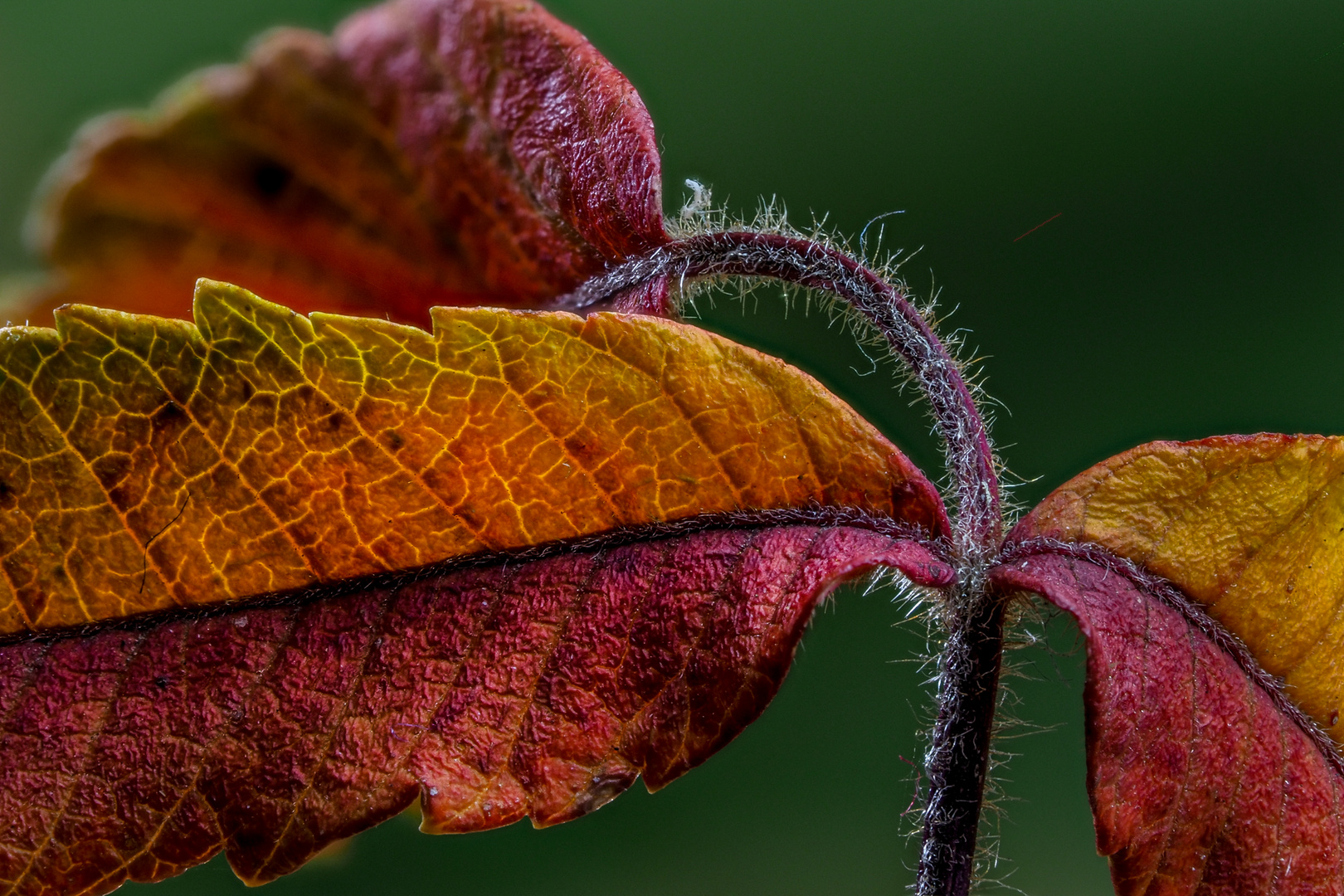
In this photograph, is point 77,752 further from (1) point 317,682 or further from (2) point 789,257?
(2) point 789,257

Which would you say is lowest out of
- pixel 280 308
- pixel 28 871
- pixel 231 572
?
pixel 28 871

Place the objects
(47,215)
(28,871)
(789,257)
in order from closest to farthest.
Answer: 1. (28,871)
2. (789,257)
3. (47,215)

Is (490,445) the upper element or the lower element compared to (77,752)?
upper

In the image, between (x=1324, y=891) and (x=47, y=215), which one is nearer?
(x=1324, y=891)

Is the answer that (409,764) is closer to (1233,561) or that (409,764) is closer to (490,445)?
(490,445)

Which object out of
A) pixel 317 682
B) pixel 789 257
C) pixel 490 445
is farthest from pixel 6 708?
pixel 789 257

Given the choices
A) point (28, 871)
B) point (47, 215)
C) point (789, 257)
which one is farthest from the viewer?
point (47, 215)

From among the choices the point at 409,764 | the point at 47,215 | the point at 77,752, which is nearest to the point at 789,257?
the point at 409,764
